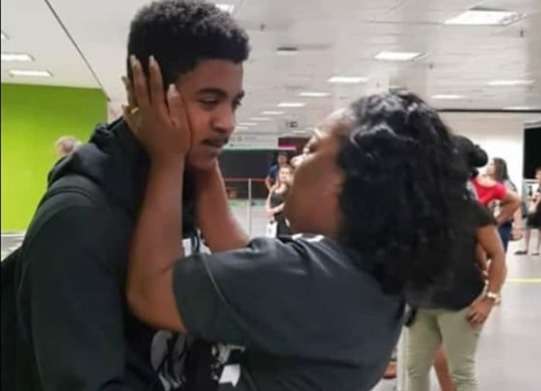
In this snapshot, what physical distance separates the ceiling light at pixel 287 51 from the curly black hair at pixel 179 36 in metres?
7.21

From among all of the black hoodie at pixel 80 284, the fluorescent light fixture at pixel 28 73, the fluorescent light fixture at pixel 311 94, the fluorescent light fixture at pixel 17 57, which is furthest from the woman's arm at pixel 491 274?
the fluorescent light fixture at pixel 28 73

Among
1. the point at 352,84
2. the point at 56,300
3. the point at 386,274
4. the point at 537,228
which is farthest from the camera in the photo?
the point at 352,84

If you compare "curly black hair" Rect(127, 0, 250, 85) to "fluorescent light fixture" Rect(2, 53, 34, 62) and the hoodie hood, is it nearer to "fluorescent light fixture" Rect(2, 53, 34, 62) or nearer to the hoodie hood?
the hoodie hood

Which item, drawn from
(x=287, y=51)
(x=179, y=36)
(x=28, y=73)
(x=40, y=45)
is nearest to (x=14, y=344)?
(x=179, y=36)

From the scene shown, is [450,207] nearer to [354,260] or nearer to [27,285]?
[354,260]

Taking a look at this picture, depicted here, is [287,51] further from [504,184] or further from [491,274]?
[491,274]

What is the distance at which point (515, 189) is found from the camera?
319 centimetres

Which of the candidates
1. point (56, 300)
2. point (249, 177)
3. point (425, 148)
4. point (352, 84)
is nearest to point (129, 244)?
point (56, 300)

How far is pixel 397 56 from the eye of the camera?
28.6ft

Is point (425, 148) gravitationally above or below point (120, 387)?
above

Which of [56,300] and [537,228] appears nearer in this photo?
[56,300]

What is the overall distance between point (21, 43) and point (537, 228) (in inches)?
270

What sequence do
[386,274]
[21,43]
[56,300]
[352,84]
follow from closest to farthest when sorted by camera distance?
[56,300], [386,274], [21,43], [352,84]

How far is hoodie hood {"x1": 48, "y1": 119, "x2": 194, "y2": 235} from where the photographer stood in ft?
3.43
